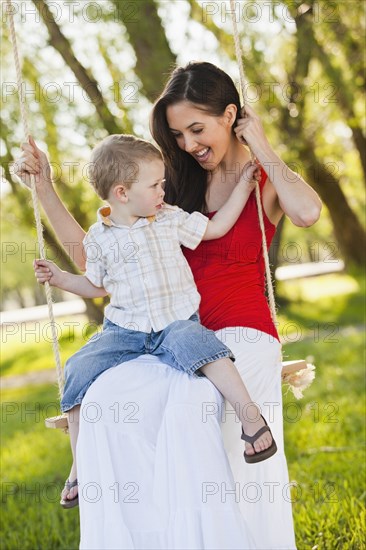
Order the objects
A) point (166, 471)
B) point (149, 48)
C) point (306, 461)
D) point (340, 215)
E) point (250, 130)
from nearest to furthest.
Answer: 1. point (166, 471)
2. point (250, 130)
3. point (306, 461)
4. point (149, 48)
5. point (340, 215)

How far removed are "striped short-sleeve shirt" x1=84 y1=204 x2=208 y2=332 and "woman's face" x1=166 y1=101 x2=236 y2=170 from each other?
38 centimetres

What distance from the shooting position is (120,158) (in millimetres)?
2672

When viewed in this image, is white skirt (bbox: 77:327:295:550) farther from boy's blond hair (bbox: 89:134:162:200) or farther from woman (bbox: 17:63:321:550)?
boy's blond hair (bbox: 89:134:162:200)

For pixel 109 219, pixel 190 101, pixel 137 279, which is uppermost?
pixel 190 101

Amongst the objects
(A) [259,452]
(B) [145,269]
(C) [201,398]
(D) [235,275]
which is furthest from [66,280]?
(A) [259,452]

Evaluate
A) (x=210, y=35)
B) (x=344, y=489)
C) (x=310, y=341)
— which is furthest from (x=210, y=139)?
(x=310, y=341)

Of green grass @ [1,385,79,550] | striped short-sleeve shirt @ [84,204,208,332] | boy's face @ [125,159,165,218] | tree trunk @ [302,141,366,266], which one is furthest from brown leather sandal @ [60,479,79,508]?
tree trunk @ [302,141,366,266]

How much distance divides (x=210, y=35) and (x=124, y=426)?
19.4ft

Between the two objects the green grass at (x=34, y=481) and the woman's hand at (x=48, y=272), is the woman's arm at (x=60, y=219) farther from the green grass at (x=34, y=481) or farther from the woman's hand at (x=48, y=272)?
the green grass at (x=34, y=481)

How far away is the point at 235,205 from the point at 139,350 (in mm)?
657

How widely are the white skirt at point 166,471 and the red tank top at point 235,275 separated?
28 centimetres

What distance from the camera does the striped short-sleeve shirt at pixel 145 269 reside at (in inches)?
107

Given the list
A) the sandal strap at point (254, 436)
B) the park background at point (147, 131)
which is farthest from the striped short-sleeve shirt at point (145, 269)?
the park background at point (147, 131)

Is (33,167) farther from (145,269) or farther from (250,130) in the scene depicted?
(250,130)
